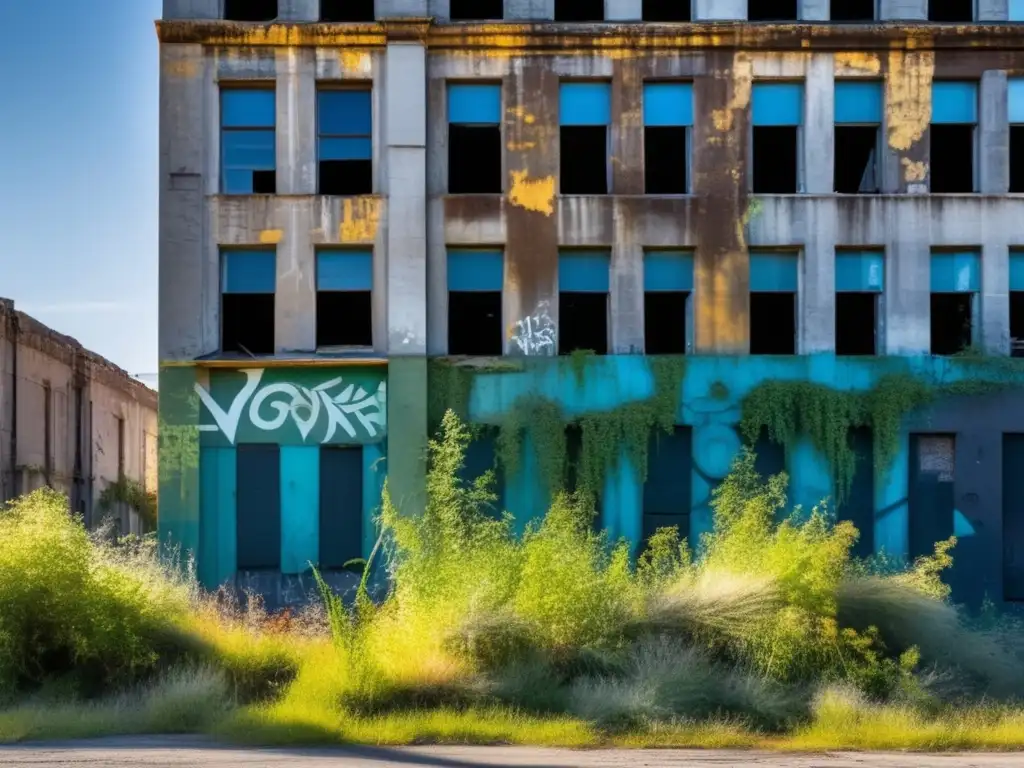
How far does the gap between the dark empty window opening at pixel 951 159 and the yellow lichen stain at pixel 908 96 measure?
2.23 ft

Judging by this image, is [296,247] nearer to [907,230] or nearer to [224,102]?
[224,102]

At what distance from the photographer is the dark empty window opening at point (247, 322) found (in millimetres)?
24969

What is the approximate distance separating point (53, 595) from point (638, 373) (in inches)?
497

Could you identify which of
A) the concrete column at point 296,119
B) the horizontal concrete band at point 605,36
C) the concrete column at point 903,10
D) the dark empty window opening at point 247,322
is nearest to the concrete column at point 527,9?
the horizontal concrete band at point 605,36

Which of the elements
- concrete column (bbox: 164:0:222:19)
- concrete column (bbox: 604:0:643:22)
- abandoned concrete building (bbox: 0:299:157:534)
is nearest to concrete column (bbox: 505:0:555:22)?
concrete column (bbox: 604:0:643:22)

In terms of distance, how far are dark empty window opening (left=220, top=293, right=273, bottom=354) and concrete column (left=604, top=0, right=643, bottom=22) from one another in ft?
30.2

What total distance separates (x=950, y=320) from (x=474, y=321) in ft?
32.7

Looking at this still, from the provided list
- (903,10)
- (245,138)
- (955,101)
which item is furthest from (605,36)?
(245,138)

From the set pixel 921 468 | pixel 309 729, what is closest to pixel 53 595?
pixel 309 729

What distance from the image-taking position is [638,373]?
24641 mm

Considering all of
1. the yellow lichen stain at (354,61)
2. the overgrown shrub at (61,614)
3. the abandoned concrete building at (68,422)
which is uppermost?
the yellow lichen stain at (354,61)

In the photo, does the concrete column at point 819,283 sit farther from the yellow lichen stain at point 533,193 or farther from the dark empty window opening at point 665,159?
the yellow lichen stain at point 533,193

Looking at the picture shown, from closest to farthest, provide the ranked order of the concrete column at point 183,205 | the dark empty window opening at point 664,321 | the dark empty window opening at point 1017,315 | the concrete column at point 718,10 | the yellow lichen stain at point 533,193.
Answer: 1. the concrete column at point 183,205
2. the yellow lichen stain at point 533,193
3. the concrete column at point 718,10
4. the dark empty window opening at point 664,321
5. the dark empty window opening at point 1017,315

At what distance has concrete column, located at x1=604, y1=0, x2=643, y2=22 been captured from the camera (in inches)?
990
